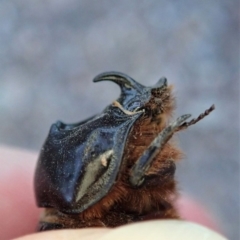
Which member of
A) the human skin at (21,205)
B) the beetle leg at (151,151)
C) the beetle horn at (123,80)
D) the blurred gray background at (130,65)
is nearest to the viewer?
the beetle leg at (151,151)

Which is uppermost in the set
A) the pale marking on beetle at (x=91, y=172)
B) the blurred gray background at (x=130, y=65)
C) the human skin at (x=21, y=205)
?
the blurred gray background at (x=130, y=65)

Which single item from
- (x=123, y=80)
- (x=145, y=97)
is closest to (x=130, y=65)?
(x=123, y=80)

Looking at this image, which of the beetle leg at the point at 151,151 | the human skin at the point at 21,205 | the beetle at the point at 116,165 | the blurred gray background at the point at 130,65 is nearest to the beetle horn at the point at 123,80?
the beetle at the point at 116,165

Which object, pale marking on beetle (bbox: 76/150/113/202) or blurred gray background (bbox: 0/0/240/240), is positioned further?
blurred gray background (bbox: 0/0/240/240)

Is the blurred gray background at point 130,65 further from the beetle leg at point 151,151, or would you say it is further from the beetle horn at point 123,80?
the beetle leg at point 151,151

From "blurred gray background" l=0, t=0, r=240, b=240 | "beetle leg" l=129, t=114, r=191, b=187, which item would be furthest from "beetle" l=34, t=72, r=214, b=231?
"blurred gray background" l=0, t=0, r=240, b=240

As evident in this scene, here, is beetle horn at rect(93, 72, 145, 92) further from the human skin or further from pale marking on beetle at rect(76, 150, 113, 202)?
the human skin

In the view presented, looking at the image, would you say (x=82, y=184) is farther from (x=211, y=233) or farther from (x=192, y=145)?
(x=192, y=145)
